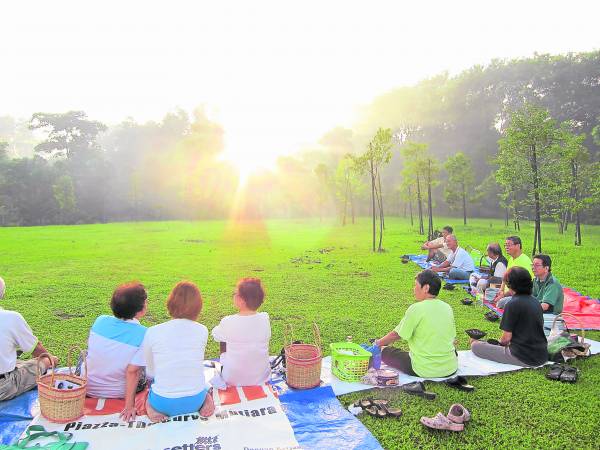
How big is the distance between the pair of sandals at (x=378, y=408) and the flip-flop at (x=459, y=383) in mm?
995

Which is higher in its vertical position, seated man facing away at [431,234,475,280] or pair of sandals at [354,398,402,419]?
seated man facing away at [431,234,475,280]

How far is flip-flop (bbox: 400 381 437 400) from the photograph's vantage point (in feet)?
15.5

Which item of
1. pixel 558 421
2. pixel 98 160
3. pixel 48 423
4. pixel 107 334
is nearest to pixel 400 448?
pixel 558 421

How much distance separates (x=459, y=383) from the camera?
504 centimetres

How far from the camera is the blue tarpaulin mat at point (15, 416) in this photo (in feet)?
12.8

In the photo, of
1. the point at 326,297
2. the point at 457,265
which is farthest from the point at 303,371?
the point at 457,265

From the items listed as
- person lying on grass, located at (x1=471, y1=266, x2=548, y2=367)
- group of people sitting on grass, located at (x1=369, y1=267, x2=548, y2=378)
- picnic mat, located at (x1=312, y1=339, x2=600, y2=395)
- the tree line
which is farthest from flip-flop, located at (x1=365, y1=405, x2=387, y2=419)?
the tree line

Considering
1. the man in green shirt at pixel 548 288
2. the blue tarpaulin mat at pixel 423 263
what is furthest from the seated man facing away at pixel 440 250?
the man in green shirt at pixel 548 288

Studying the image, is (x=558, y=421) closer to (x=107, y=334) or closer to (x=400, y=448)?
(x=400, y=448)

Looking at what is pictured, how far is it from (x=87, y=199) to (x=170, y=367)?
4853cm

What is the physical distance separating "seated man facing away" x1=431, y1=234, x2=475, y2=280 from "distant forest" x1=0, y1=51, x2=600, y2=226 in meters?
28.0

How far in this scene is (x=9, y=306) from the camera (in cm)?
902

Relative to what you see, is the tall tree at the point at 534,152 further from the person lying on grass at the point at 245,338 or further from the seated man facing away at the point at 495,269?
the person lying on grass at the point at 245,338

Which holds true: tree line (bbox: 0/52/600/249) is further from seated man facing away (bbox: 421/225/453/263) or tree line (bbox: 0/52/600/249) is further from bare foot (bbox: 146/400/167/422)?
bare foot (bbox: 146/400/167/422)
